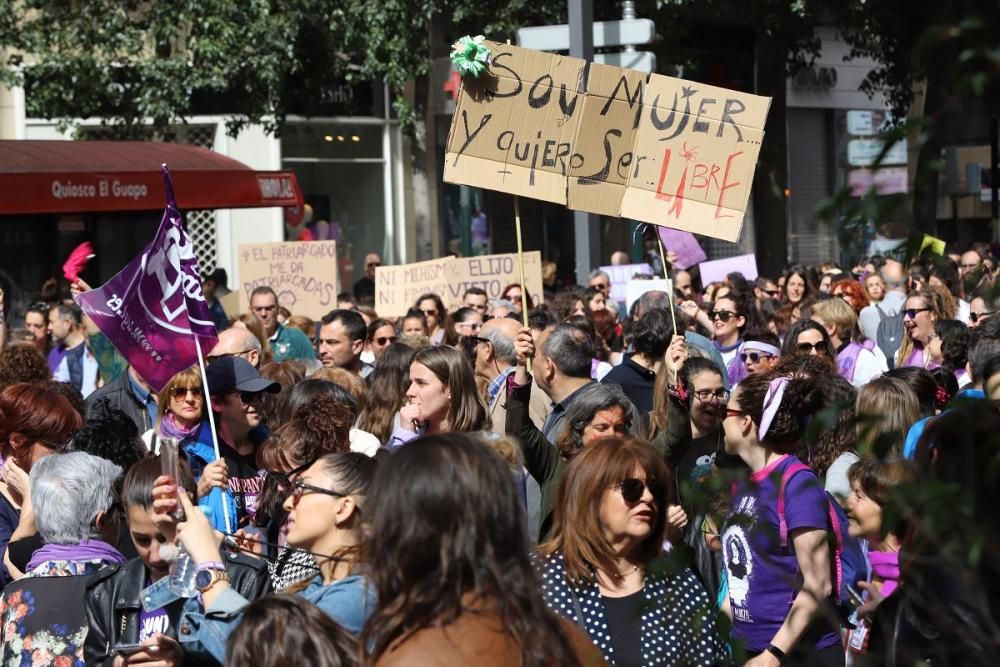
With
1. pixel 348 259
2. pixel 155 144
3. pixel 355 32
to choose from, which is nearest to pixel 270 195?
pixel 155 144

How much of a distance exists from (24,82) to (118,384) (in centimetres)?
1311

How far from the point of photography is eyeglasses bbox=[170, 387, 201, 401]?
21.0 ft

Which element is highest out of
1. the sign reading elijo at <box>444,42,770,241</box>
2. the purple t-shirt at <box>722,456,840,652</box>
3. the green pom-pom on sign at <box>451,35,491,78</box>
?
the green pom-pom on sign at <box>451,35,491,78</box>

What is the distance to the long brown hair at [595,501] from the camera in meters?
3.95

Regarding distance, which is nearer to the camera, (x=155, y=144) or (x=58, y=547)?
(x=58, y=547)

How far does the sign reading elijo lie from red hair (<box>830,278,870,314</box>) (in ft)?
15.9

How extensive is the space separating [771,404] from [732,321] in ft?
15.2

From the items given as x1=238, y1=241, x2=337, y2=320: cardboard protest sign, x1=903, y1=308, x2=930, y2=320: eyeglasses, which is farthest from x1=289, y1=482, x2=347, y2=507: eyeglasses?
x1=238, y1=241, x2=337, y2=320: cardboard protest sign

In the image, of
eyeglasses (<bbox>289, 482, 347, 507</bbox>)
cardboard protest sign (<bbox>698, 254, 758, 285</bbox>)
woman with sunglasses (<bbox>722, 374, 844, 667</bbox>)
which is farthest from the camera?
cardboard protest sign (<bbox>698, 254, 758, 285</bbox>)

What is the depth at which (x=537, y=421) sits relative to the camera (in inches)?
288

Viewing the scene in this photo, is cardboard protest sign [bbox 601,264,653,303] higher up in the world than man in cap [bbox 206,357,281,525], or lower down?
higher up

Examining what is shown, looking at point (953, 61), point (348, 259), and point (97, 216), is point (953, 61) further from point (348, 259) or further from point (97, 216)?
point (348, 259)

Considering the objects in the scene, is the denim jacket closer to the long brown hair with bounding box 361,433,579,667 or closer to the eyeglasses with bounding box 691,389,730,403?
the long brown hair with bounding box 361,433,579,667

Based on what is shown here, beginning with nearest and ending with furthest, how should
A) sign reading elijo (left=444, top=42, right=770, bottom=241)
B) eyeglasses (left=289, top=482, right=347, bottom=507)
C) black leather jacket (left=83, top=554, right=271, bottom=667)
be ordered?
eyeglasses (left=289, top=482, right=347, bottom=507) < black leather jacket (left=83, top=554, right=271, bottom=667) < sign reading elijo (left=444, top=42, right=770, bottom=241)
